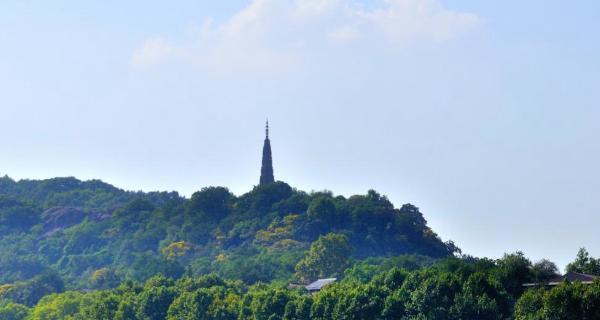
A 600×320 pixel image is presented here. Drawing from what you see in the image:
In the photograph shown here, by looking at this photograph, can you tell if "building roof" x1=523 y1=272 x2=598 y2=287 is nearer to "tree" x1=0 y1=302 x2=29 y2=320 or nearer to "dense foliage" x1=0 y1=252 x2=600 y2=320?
"dense foliage" x1=0 y1=252 x2=600 y2=320

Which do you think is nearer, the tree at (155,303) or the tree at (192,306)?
the tree at (192,306)

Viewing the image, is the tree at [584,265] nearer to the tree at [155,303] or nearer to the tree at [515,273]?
the tree at [515,273]

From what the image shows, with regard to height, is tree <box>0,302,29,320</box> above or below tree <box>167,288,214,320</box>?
above

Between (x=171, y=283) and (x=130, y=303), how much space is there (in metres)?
8.80

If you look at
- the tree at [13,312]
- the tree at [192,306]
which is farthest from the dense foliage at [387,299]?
the tree at [13,312]

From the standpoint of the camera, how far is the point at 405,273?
140 m

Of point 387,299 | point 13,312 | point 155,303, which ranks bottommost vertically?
point 387,299

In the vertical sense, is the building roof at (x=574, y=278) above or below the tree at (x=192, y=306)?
below

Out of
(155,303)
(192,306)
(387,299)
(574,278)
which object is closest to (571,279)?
(574,278)

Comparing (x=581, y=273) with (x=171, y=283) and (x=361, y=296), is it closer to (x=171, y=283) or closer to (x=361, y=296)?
(x=361, y=296)

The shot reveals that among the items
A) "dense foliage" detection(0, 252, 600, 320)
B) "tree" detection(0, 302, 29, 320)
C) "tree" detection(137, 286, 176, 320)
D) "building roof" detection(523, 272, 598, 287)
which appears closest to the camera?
"dense foliage" detection(0, 252, 600, 320)

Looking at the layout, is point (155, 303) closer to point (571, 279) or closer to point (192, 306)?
point (192, 306)

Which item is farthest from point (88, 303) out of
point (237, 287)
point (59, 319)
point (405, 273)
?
point (405, 273)

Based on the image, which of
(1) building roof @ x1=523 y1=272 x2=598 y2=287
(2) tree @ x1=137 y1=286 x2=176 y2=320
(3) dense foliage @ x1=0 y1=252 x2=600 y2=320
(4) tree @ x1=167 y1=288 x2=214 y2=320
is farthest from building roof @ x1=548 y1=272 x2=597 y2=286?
(2) tree @ x1=137 y1=286 x2=176 y2=320
